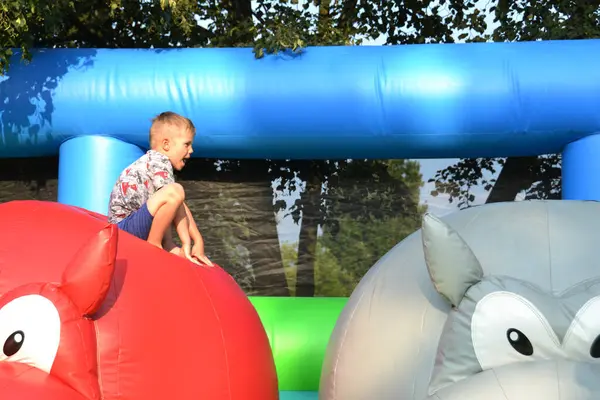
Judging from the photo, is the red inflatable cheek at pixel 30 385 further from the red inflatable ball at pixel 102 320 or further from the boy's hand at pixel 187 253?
the boy's hand at pixel 187 253

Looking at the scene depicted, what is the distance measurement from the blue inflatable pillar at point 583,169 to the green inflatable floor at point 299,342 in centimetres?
161

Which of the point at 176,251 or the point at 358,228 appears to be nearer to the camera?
the point at 176,251

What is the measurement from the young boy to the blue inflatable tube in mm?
1824

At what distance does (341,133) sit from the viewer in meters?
5.53

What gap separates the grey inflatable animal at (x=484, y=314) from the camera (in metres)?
2.14

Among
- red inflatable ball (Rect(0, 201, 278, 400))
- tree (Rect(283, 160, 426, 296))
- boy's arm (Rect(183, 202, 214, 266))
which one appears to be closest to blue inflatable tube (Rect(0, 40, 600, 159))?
tree (Rect(283, 160, 426, 296))

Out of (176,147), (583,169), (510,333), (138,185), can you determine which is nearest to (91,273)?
(510,333)

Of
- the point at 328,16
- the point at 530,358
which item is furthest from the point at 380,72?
the point at 530,358

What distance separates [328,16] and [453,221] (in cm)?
483

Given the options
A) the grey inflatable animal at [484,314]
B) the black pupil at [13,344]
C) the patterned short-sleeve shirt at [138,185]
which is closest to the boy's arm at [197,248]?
the patterned short-sleeve shirt at [138,185]

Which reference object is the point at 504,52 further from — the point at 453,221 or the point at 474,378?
the point at 474,378

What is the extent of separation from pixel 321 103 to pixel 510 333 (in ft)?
11.2

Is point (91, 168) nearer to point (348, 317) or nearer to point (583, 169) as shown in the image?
point (583, 169)

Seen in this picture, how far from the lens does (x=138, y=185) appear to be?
350cm
